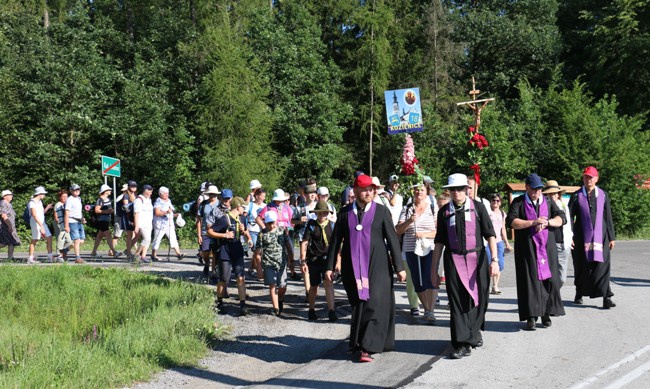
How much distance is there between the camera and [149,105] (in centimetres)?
3244

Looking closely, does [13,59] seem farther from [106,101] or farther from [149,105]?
[149,105]

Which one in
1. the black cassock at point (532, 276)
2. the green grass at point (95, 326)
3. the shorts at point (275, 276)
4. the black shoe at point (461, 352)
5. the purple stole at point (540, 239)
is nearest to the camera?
the green grass at point (95, 326)

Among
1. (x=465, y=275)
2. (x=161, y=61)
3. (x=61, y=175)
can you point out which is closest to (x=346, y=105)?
(x=161, y=61)

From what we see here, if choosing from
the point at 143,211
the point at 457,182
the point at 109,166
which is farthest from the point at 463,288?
the point at 109,166

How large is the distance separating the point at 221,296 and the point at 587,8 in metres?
38.1

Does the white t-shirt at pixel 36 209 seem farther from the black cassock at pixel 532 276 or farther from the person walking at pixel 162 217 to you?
the black cassock at pixel 532 276

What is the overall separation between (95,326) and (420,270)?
15.4 feet

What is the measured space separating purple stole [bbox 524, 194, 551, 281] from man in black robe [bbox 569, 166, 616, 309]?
5.89 feet

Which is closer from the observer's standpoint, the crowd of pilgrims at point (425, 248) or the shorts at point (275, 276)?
the crowd of pilgrims at point (425, 248)

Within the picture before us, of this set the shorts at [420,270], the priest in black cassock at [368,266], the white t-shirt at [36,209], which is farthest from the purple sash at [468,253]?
the white t-shirt at [36,209]

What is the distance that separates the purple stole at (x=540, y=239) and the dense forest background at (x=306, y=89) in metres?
21.8

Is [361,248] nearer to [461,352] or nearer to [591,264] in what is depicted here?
[461,352]

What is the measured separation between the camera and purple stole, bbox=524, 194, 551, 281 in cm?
878

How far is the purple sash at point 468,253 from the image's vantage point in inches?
299
